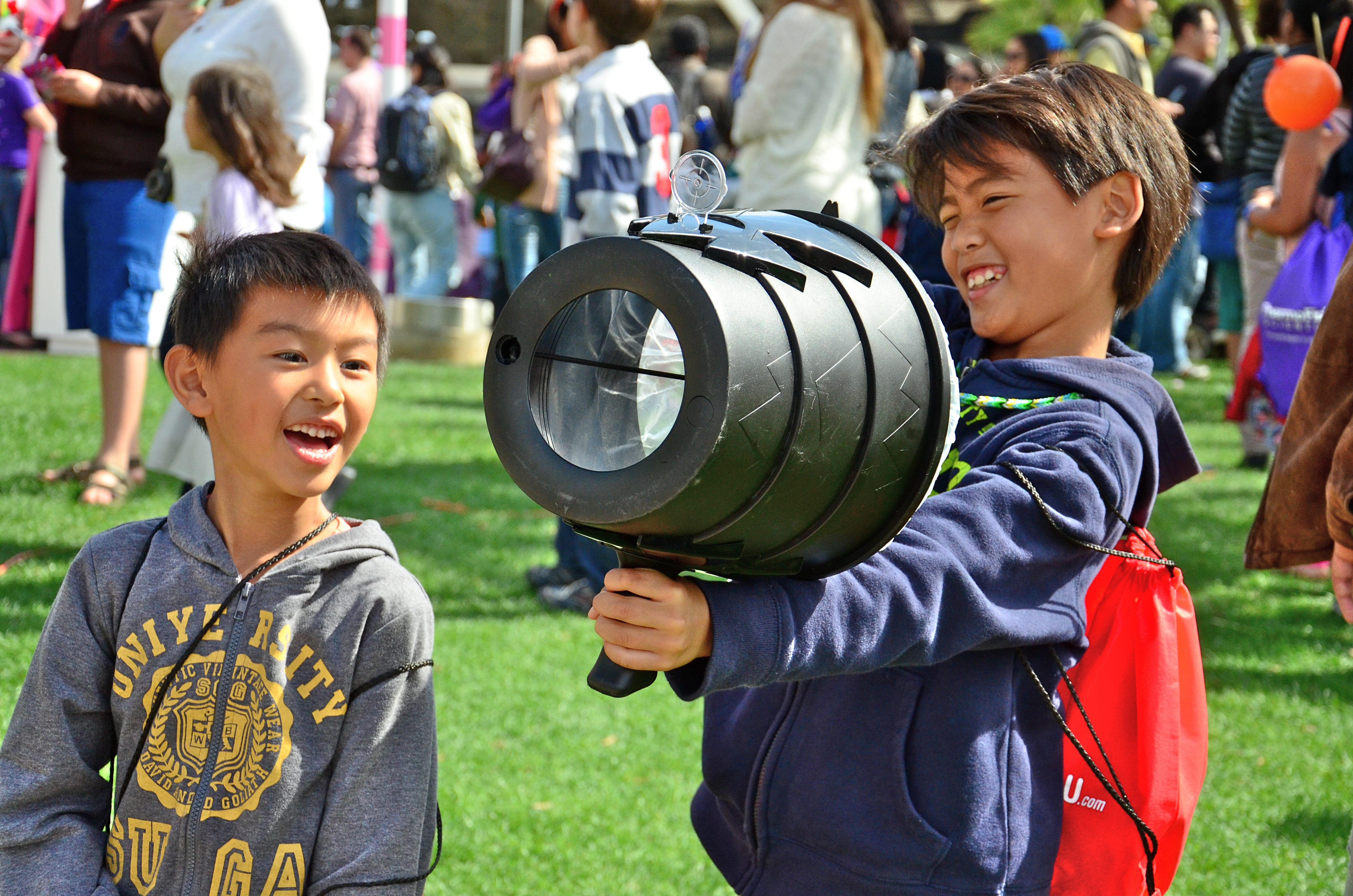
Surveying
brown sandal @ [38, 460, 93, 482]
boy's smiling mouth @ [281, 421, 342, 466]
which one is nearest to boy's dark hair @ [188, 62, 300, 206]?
brown sandal @ [38, 460, 93, 482]

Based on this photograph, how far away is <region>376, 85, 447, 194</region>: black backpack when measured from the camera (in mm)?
9703

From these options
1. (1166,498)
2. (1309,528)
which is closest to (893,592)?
(1309,528)

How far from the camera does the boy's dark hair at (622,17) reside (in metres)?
4.70

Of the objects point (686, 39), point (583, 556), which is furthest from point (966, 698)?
point (686, 39)

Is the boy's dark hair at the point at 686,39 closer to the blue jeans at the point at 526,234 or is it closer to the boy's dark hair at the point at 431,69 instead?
the boy's dark hair at the point at 431,69

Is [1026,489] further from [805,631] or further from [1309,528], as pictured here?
[1309,528]

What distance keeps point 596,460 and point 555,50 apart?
716cm

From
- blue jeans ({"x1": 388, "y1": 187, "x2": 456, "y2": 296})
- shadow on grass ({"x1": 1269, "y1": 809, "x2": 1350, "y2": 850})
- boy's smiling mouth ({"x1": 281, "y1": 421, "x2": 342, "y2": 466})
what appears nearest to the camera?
boy's smiling mouth ({"x1": 281, "y1": 421, "x2": 342, "y2": 466})

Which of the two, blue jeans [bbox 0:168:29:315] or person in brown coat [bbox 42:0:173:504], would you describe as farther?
blue jeans [bbox 0:168:29:315]

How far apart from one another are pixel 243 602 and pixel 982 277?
112 cm

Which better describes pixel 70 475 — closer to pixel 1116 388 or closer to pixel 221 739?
pixel 221 739

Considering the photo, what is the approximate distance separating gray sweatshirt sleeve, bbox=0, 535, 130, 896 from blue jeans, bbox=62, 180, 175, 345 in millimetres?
3331

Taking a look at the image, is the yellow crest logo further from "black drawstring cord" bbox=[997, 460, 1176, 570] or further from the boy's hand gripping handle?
"black drawstring cord" bbox=[997, 460, 1176, 570]

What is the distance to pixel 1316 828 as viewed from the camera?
3098 millimetres
